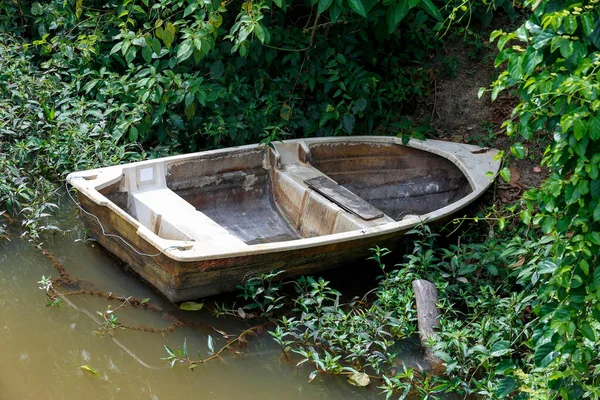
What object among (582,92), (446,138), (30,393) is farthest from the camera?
(446,138)

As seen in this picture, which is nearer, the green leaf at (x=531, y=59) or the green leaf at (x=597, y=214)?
the green leaf at (x=597, y=214)

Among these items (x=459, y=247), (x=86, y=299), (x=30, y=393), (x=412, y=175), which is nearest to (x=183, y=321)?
(x=86, y=299)

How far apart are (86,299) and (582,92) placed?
3225mm

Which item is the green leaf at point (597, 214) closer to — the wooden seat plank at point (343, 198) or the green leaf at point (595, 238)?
the green leaf at point (595, 238)

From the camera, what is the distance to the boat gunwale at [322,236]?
457 centimetres

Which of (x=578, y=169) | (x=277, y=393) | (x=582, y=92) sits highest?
(x=582, y=92)

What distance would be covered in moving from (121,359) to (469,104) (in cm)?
378

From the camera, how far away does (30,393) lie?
4.16 m

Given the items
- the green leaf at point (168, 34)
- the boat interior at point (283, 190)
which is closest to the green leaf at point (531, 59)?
the boat interior at point (283, 190)

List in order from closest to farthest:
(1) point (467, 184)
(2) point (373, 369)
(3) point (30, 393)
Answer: (3) point (30, 393), (2) point (373, 369), (1) point (467, 184)

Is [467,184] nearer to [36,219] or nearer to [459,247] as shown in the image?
[459,247]

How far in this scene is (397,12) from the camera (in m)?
5.38

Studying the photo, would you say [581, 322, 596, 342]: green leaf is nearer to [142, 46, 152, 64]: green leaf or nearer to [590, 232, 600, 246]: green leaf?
[590, 232, 600, 246]: green leaf

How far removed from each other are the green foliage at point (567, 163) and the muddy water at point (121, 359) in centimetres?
123
